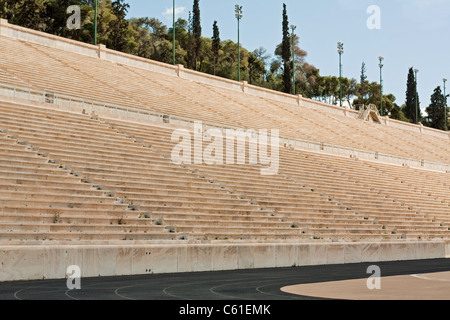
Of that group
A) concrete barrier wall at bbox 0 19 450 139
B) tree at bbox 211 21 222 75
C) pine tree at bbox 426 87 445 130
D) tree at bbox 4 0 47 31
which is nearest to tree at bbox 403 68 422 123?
pine tree at bbox 426 87 445 130

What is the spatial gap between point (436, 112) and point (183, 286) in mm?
69158

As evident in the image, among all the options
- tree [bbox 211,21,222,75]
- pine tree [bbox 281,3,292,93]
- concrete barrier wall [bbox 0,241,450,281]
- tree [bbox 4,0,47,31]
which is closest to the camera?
concrete barrier wall [bbox 0,241,450,281]

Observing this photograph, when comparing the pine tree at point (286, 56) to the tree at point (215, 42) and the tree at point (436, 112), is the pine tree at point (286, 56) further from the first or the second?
the tree at point (436, 112)

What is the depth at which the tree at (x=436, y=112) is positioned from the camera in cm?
7200

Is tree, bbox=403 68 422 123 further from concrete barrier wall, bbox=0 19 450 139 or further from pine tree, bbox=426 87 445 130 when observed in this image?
concrete barrier wall, bbox=0 19 450 139

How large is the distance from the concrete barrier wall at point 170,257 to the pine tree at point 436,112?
199ft

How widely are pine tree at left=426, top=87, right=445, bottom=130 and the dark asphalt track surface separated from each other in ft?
213

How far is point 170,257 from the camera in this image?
34.5 ft

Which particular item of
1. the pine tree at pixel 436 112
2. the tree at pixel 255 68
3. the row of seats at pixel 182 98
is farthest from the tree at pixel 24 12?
the pine tree at pixel 436 112

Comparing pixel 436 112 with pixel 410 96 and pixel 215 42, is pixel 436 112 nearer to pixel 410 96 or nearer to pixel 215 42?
pixel 410 96

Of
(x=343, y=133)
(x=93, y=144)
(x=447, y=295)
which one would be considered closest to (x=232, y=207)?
(x=93, y=144)

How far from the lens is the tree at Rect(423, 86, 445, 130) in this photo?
7200 cm
